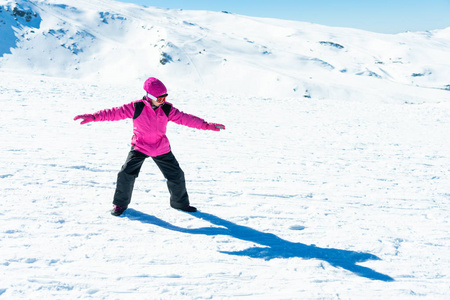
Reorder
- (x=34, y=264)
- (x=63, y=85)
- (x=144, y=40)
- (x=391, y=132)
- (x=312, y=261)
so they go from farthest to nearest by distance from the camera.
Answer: (x=144, y=40), (x=63, y=85), (x=391, y=132), (x=312, y=261), (x=34, y=264)

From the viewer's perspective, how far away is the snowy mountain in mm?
43500

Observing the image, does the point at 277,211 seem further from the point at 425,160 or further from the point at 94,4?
the point at 94,4

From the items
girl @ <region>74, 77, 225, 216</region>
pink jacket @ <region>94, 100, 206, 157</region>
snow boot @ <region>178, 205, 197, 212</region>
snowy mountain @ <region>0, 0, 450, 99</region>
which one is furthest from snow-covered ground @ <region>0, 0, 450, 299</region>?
snowy mountain @ <region>0, 0, 450, 99</region>

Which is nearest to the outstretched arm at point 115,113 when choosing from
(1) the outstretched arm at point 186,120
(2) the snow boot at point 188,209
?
(1) the outstretched arm at point 186,120

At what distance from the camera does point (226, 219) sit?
3.84 metres

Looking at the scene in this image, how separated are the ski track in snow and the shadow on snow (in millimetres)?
18

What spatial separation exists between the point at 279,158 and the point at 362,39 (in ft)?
372

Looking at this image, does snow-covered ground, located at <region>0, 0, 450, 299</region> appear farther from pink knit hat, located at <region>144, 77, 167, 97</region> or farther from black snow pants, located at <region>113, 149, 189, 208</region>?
pink knit hat, located at <region>144, 77, 167, 97</region>

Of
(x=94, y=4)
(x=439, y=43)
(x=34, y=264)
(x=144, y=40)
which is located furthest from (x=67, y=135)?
(x=439, y=43)

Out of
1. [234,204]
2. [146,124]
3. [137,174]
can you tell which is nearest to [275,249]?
[234,204]

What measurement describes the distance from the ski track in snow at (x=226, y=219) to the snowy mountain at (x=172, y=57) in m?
30.3

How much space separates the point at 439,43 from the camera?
106m

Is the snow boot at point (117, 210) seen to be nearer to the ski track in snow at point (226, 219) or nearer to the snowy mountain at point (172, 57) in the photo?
the ski track in snow at point (226, 219)

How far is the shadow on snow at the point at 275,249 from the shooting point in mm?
3049
